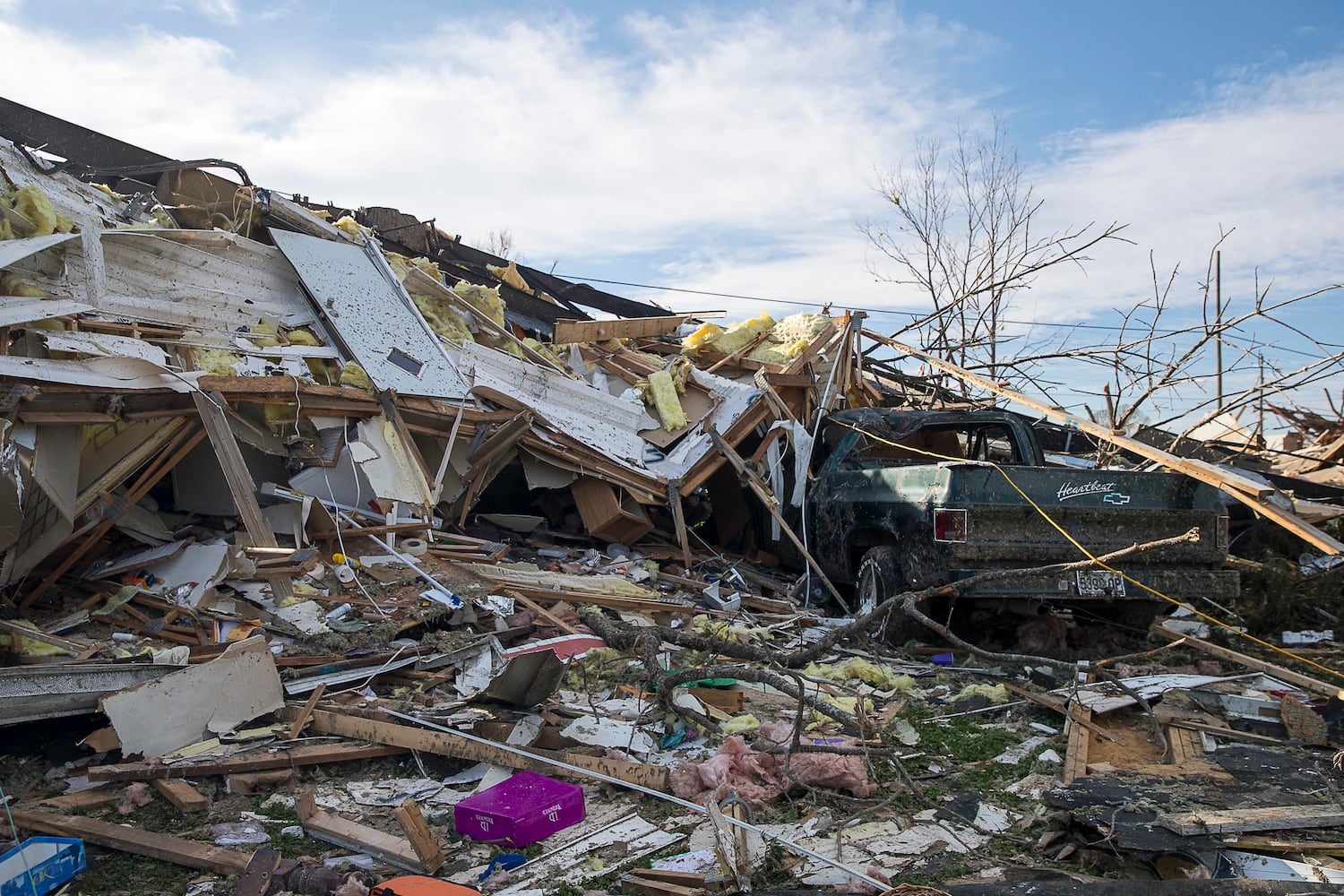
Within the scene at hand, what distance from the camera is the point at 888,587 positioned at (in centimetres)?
720

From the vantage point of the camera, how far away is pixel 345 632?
6070 millimetres

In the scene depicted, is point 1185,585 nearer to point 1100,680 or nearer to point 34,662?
point 1100,680

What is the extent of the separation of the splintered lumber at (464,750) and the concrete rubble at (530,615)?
0.07ft

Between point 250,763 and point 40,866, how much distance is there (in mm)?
1061

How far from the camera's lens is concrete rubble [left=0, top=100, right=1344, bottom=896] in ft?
12.2

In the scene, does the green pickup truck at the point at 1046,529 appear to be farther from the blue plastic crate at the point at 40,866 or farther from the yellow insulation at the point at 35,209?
the yellow insulation at the point at 35,209

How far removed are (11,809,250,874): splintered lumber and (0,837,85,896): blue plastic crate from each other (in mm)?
211

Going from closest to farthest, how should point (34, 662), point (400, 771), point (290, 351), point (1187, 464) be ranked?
point (400, 771), point (34, 662), point (1187, 464), point (290, 351)

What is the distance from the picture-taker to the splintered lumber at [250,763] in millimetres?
4273

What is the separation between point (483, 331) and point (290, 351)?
7.33 feet

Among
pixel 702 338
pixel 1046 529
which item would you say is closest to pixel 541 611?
pixel 1046 529

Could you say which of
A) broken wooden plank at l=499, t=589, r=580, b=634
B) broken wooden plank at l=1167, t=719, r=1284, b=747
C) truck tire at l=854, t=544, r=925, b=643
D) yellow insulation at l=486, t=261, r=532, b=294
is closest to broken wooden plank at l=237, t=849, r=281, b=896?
broken wooden plank at l=499, t=589, r=580, b=634

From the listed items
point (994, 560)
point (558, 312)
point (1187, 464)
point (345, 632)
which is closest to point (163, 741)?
point (345, 632)

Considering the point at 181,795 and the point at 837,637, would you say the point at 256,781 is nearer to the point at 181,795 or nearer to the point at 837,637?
the point at 181,795
